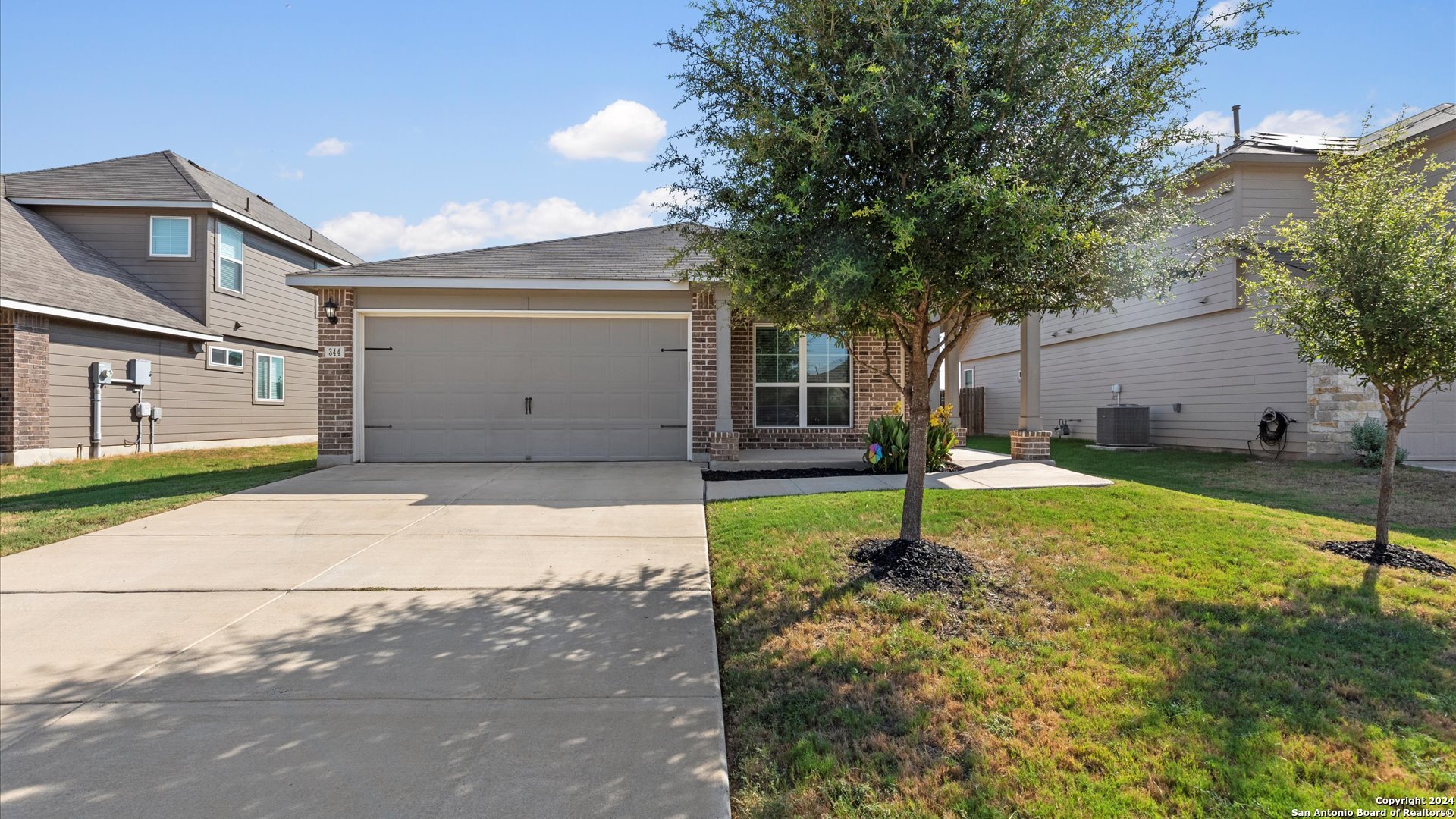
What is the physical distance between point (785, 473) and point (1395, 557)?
18.9 feet

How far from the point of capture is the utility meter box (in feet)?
43.1

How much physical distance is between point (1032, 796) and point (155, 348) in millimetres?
16715

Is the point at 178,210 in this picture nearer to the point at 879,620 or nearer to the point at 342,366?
the point at 342,366

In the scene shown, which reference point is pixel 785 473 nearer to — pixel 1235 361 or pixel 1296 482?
pixel 1296 482

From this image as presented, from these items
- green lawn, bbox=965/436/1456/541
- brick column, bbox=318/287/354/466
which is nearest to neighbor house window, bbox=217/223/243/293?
brick column, bbox=318/287/354/466

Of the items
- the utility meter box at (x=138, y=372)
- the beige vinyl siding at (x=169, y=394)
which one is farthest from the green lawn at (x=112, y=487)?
the utility meter box at (x=138, y=372)

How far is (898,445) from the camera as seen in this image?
9250 millimetres

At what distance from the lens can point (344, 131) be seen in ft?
34.1

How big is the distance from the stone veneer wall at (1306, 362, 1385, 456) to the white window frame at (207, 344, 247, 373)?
20.3 metres

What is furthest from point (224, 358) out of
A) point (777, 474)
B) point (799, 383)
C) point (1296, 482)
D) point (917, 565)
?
point (1296, 482)

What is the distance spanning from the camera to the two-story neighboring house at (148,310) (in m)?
11.7

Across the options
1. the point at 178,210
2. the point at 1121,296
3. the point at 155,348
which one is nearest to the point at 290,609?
the point at 1121,296

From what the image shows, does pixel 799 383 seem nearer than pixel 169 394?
Yes

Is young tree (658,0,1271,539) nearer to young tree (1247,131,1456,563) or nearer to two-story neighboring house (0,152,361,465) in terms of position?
young tree (1247,131,1456,563)
